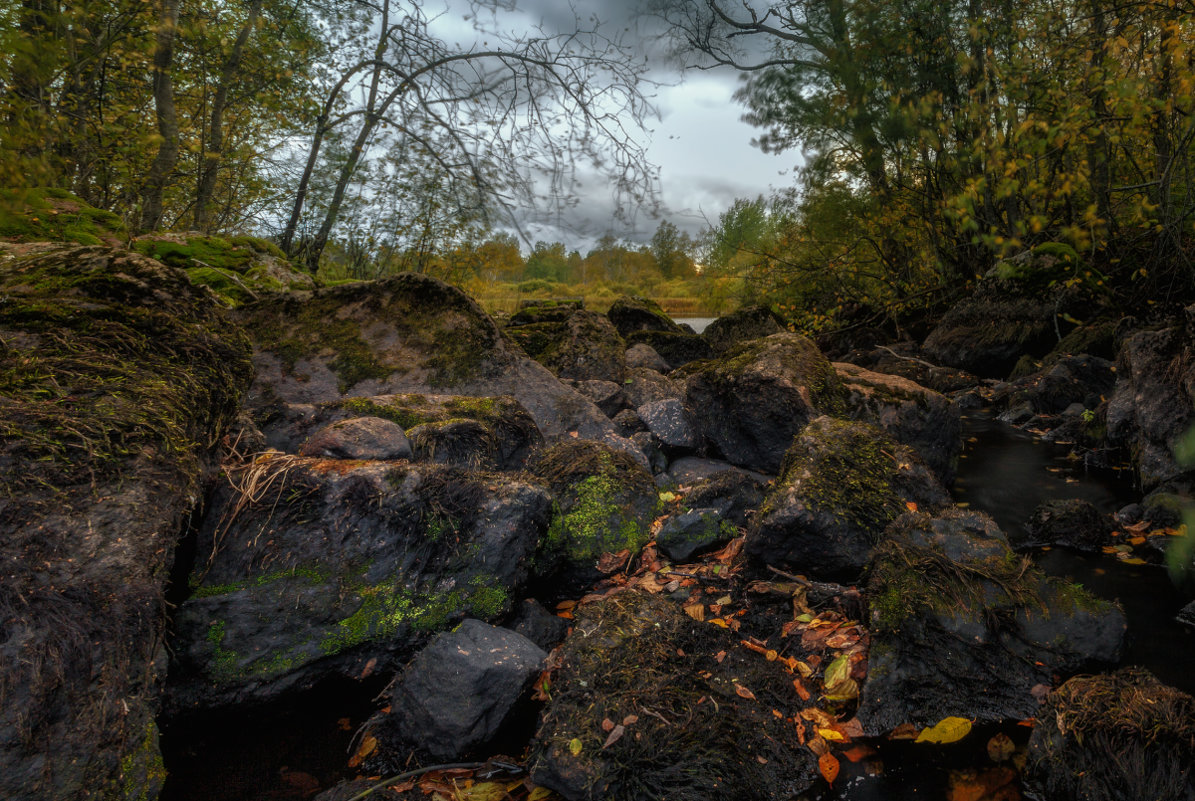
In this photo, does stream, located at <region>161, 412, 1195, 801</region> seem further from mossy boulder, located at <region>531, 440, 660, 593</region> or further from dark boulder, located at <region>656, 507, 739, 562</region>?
dark boulder, located at <region>656, 507, 739, 562</region>

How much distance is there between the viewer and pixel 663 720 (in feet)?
9.07

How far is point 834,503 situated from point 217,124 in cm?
1036

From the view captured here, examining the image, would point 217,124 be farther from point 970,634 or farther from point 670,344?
point 970,634

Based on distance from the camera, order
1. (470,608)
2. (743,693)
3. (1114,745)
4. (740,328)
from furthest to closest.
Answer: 1. (740,328)
2. (470,608)
3. (743,693)
4. (1114,745)

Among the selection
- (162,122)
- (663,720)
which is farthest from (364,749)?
(162,122)

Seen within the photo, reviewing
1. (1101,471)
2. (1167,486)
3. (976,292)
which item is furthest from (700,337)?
(1167,486)

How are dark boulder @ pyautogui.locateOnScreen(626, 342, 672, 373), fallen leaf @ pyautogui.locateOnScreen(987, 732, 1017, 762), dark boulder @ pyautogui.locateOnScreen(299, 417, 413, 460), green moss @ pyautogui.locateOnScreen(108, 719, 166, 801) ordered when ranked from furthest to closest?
1. dark boulder @ pyautogui.locateOnScreen(626, 342, 672, 373)
2. dark boulder @ pyautogui.locateOnScreen(299, 417, 413, 460)
3. fallen leaf @ pyautogui.locateOnScreen(987, 732, 1017, 762)
4. green moss @ pyautogui.locateOnScreen(108, 719, 166, 801)

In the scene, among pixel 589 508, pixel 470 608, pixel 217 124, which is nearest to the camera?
pixel 470 608

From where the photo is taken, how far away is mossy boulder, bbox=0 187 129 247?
6438mm

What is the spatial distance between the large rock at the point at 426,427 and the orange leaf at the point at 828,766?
330 centimetres

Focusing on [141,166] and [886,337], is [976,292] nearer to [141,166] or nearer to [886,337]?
[886,337]

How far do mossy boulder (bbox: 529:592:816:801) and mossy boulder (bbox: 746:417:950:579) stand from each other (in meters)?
1.00

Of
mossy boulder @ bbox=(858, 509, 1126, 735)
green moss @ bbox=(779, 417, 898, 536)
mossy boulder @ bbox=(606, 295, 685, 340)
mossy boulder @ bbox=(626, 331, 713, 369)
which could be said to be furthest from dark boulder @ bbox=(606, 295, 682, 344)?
mossy boulder @ bbox=(858, 509, 1126, 735)

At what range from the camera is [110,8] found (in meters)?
5.71
